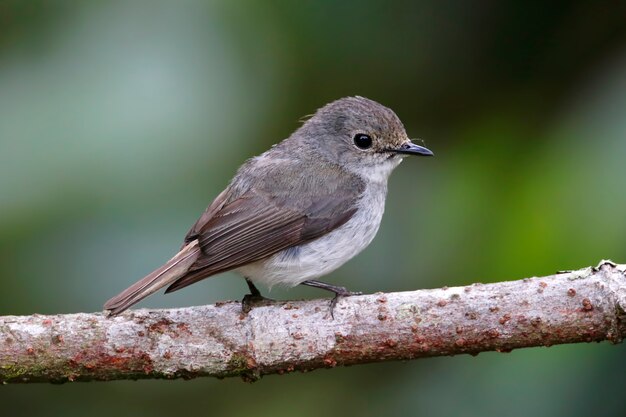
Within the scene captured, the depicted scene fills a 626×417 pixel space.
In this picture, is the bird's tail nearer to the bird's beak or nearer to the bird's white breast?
the bird's white breast

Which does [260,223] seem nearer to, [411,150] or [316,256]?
[316,256]

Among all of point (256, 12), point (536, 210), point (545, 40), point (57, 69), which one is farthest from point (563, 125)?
point (57, 69)

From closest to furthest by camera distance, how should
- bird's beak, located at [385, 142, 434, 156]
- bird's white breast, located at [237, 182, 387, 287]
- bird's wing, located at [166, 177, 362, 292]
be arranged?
bird's wing, located at [166, 177, 362, 292] < bird's white breast, located at [237, 182, 387, 287] < bird's beak, located at [385, 142, 434, 156]

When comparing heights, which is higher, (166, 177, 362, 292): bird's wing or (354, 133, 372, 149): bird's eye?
(354, 133, 372, 149): bird's eye

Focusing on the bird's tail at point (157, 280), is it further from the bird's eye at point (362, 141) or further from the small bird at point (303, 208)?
the bird's eye at point (362, 141)

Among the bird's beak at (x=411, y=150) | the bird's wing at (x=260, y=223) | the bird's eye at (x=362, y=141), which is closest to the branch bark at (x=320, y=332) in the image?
the bird's wing at (x=260, y=223)

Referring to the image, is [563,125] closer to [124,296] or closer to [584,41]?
[584,41]

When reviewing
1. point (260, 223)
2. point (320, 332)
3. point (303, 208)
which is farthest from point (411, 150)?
Result: point (320, 332)

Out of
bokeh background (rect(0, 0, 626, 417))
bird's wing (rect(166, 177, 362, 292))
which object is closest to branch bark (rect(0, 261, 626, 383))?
bird's wing (rect(166, 177, 362, 292))

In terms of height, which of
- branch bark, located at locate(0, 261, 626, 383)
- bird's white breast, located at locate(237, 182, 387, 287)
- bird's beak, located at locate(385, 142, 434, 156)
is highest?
bird's beak, located at locate(385, 142, 434, 156)
